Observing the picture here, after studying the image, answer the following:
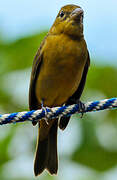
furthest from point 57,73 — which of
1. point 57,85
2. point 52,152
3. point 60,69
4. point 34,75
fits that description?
point 52,152

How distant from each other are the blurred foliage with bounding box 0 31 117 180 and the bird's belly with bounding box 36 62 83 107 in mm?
410

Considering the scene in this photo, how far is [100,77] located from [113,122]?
638 millimetres

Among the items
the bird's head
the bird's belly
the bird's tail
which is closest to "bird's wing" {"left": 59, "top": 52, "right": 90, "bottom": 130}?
the bird's belly

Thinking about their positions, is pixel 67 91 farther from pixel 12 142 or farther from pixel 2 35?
pixel 2 35

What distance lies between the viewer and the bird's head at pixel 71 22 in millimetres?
5297

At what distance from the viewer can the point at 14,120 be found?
381 cm

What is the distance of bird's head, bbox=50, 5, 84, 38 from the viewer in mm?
5297

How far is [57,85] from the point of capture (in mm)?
5234

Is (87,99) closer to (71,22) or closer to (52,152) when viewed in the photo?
(52,152)

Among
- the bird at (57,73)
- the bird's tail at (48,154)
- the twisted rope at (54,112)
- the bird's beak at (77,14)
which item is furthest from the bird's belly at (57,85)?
the twisted rope at (54,112)

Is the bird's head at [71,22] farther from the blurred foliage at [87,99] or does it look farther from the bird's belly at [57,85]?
the blurred foliage at [87,99]

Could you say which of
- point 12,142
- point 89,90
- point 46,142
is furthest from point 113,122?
point 12,142

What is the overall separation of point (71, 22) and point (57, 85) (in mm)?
760

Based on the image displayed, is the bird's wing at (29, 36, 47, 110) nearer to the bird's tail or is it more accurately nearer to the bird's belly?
the bird's belly
